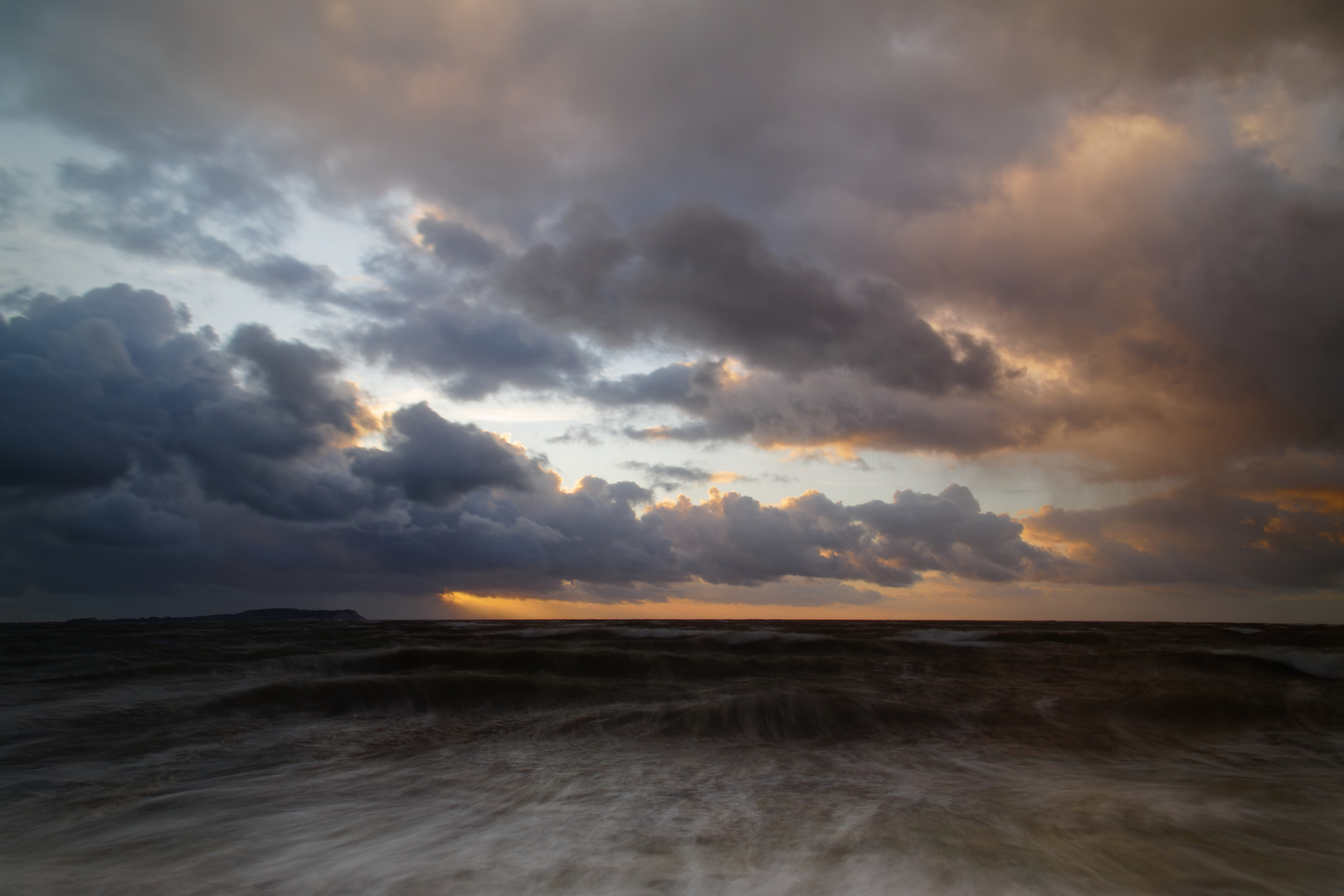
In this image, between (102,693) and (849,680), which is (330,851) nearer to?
(102,693)

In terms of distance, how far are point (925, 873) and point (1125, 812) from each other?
2252 mm

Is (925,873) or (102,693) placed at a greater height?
(925,873)

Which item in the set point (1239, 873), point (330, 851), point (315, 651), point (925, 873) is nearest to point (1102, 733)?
point (1239, 873)

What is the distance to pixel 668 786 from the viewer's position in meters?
5.50

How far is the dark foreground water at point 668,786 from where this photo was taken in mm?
3619

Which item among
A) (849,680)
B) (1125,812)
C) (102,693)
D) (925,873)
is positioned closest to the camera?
(925,873)

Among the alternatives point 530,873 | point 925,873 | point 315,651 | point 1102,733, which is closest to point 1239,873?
point 925,873

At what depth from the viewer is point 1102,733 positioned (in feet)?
27.0

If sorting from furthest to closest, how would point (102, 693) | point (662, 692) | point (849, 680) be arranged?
1. point (849, 680)
2. point (662, 692)
3. point (102, 693)

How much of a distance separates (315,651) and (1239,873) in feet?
75.5

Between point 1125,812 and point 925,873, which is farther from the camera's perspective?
point 1125,812

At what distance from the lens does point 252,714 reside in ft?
30.5

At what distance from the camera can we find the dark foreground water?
3619 millimetres

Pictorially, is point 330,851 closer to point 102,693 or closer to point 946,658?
point 102,693
